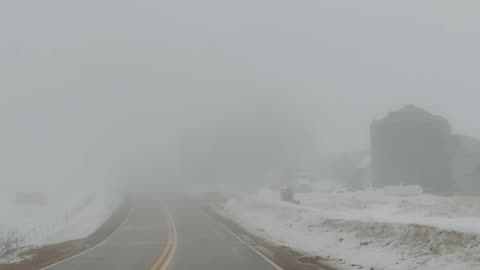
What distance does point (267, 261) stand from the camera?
16.2 metres

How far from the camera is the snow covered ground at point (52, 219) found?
111ft

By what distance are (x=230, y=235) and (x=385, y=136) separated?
42180 mm

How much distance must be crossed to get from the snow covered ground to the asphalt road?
573cm

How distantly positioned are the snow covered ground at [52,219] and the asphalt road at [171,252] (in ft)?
18.8

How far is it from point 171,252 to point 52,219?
42452 millimetres

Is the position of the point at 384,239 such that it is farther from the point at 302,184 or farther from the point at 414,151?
the point at 302,184

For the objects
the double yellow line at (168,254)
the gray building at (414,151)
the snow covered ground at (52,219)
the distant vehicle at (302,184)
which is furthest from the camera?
the distant vehicle at (302,184)

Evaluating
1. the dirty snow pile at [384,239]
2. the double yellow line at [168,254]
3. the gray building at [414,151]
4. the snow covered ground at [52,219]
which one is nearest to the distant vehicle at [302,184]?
the gray building at [414,151]

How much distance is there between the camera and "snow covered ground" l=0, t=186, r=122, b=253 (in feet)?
111

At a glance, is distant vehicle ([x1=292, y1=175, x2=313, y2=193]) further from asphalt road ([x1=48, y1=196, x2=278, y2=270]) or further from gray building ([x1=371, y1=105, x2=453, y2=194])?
asphalt road ([x1=48, y1=196, x2=278, y2=270])

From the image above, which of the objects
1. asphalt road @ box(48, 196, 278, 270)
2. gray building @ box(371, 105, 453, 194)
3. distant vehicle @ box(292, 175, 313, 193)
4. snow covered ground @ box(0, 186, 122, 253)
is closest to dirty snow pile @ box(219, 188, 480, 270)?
asphalt road @ box(48, 196, 278, 270)

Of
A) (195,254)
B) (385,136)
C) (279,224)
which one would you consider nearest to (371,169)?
(385,136)

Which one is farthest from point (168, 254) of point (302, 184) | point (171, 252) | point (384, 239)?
point (302, 184)

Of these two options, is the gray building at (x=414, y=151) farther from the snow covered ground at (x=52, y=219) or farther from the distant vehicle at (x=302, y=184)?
the snow covered ground at (x=52, y=219)
